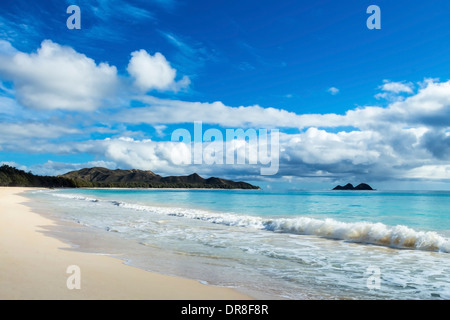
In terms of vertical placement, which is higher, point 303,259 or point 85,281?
point 85,281

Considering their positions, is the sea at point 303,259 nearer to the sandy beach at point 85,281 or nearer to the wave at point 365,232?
the wave at point 365,232

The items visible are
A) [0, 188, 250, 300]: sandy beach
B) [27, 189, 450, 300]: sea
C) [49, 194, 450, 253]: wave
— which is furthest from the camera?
[49, 194, 450, 253]: wave

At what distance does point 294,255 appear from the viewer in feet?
34.2

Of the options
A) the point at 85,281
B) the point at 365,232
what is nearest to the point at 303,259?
the point at 365,232

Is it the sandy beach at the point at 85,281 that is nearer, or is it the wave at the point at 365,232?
the sandy beach at the point at 85,281

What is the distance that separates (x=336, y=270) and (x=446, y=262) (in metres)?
4.43

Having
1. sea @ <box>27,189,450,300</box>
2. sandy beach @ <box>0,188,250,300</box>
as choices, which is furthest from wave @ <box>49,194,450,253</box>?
sandy beach @ <box>0,188,250,300</box>

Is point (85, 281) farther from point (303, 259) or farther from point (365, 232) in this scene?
point (365, 232)

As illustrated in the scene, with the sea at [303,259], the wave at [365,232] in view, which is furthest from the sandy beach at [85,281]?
the wave at [365,232]

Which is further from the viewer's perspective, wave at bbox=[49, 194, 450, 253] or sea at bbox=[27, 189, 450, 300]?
wave at bbox=[49, 194, 450, 253]

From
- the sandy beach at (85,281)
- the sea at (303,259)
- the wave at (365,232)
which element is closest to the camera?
the sandy beach at (85,281)

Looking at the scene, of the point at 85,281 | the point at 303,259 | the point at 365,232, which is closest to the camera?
the point at 85,281

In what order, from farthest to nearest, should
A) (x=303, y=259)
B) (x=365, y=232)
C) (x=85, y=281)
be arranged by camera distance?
(x=365, y=232) < (x=303, y=259) < (x=85, y=281)

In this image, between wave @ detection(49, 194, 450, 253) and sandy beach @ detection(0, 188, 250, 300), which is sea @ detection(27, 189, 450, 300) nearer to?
wave @ detection(49, 194, 450, 253)
